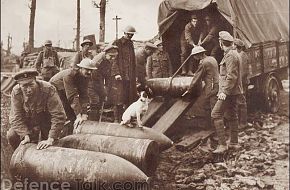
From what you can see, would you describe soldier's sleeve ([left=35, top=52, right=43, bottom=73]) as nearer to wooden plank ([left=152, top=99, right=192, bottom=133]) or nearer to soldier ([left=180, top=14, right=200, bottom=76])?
wooden plank ([left=152, top=99, right=192, bottom=133])

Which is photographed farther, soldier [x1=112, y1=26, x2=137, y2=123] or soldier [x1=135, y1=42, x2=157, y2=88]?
soldier [x1=135, y1=42, x2=157, y2=88]

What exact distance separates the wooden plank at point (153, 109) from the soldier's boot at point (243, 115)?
1.42 m

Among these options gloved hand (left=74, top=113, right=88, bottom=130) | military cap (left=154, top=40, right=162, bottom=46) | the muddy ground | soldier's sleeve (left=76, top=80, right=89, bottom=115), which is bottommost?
the muddy ground

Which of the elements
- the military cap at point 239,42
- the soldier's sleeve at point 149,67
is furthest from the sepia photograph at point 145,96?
the soldier's sleeve at point 149,67

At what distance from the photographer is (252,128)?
598 cm

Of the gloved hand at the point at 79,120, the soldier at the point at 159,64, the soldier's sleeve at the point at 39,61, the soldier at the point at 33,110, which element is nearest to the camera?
the soldier at the point at 33,110

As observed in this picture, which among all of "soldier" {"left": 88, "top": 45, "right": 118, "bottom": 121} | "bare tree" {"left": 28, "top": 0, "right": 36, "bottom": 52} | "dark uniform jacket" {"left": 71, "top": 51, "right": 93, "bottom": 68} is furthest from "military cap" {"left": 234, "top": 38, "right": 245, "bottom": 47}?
"bare tree" {"left": 28, "top": 0, "right": 36, "bottom": 52}

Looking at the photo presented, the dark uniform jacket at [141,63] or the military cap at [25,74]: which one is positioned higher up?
the dark uniform jacket at [141,63]

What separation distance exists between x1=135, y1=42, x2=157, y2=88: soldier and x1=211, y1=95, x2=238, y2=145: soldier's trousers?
70.1 inches

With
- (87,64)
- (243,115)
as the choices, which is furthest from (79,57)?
(243,115)

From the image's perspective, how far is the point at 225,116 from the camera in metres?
5.50

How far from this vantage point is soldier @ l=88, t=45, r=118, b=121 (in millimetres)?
6242

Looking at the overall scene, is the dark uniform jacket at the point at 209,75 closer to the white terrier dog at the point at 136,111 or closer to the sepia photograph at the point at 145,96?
the sepia photograph at the point at 145,96

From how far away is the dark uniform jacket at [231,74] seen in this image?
5.28 metres
